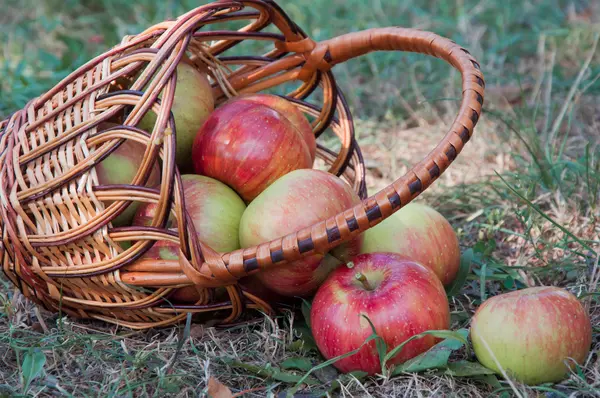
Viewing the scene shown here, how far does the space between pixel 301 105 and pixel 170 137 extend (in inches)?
27.4

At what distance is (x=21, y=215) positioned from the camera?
4.56 feet

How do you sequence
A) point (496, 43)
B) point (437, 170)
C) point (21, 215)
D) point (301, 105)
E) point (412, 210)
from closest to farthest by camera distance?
point (437, 170) → point (21, 215) → point (412, 210) → point (301, 105) → point (496, 43)

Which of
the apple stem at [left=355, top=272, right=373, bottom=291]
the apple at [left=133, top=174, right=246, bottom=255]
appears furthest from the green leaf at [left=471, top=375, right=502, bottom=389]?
the apple at [left=133, top=174, right=246, bottom=255]

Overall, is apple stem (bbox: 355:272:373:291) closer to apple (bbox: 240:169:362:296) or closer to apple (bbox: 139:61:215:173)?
apple (bbox: 240:169:362:296)

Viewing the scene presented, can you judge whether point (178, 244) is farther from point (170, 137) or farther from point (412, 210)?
point (412, 210)

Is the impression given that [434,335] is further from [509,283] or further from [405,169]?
[405,169]

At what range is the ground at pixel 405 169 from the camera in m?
1.30

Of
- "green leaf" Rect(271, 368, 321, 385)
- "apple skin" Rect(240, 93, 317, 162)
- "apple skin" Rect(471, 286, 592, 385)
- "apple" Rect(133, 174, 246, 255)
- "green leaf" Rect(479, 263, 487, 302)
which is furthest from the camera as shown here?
"apple skin" Rect(240, 93, 317, 162)

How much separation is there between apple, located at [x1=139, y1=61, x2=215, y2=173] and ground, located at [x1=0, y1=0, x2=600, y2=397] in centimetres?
44

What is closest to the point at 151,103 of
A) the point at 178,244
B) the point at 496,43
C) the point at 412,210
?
the point at 178,244

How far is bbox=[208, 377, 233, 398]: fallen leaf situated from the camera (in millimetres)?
1218

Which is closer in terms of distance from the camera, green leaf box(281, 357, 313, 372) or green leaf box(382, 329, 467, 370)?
green leaf box(382, 329, 467, 370)

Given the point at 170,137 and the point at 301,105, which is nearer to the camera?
the point at 170,137

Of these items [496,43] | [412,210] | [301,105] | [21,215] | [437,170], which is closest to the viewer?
[437,170]
